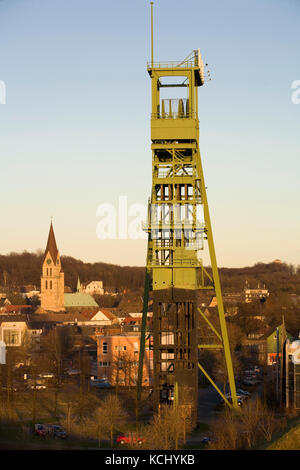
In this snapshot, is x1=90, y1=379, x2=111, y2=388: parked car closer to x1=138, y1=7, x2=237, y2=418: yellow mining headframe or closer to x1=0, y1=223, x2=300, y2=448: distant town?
x1=0, y1=223, x2=300, y2=448: distant town

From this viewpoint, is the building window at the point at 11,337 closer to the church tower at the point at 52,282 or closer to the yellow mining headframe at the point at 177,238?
the yellow mining headframe at the point at 177,238

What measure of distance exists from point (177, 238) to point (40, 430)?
10.6m

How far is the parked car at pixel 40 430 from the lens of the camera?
1382 inches

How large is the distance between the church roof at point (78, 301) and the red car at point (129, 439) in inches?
4860

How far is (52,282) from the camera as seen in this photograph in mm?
155625

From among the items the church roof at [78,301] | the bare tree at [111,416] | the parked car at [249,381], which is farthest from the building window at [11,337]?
the church roof at [78,301]

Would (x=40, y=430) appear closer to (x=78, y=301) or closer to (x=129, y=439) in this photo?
(x=129, y=439)

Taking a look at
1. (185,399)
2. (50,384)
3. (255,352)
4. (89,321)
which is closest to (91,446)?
(185,399)

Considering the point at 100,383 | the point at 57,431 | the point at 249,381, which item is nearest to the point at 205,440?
the point at 57,431

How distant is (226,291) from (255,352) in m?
111

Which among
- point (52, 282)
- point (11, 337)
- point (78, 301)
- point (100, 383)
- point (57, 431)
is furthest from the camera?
point (78, 301)

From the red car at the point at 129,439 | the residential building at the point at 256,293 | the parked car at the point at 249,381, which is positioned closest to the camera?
the red car at the point at 129,439

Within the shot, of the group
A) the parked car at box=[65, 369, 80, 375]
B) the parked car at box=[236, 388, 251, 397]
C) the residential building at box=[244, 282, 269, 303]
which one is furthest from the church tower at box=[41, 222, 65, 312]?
the parked car at box=[236, 388, 251, 397]

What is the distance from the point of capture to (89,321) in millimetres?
117875
